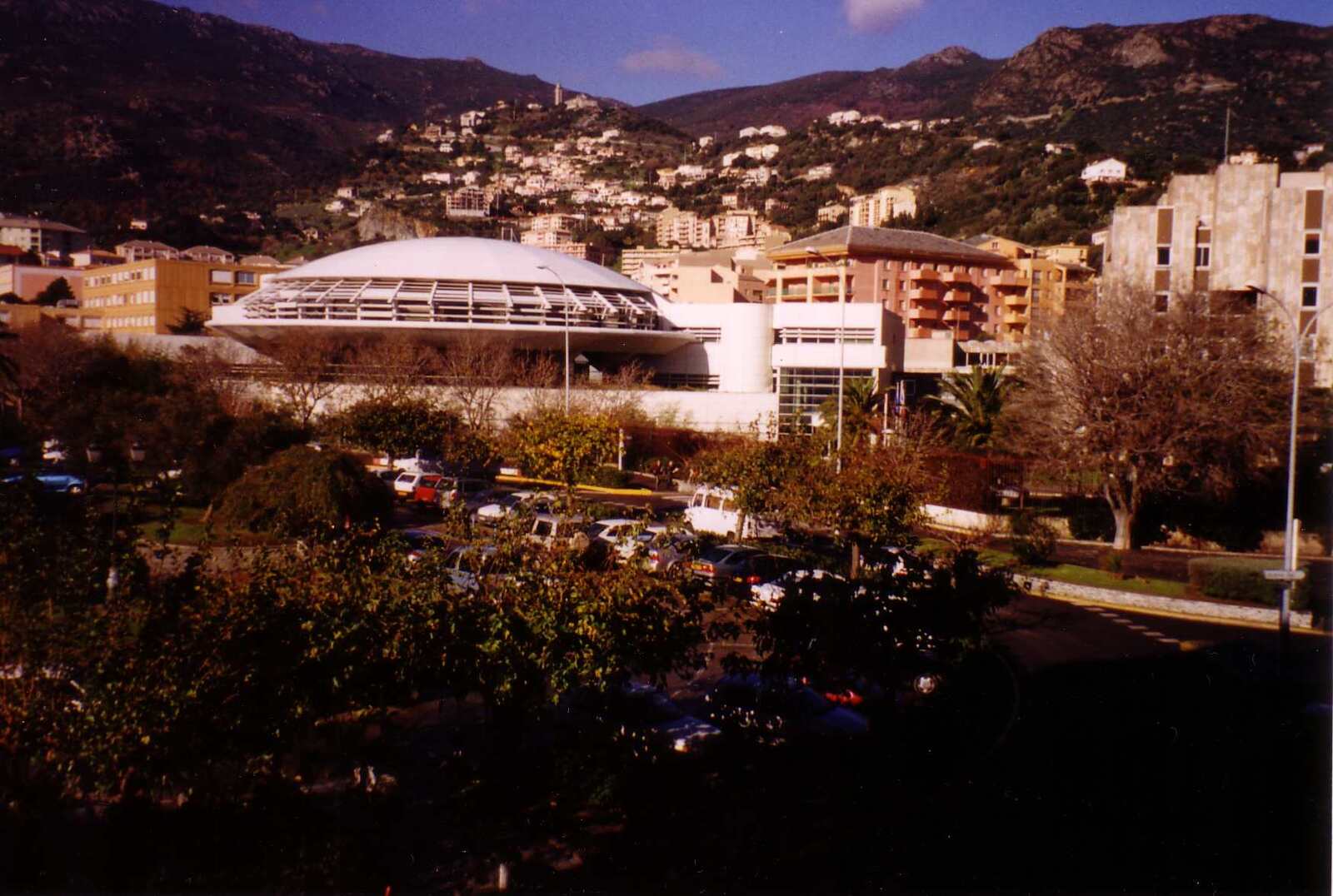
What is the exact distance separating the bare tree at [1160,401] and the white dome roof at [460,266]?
99.6ft

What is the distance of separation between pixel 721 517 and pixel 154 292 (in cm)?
6346

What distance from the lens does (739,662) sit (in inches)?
305

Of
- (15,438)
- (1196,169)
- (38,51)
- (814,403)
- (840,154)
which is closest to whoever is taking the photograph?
(15,438)

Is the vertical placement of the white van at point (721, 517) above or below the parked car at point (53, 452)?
below

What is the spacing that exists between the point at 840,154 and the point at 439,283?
120078 millimetres

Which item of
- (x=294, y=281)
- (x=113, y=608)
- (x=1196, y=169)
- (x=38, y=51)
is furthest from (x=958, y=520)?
(x=38, y=51)

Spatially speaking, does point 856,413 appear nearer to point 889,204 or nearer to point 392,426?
point 392,426

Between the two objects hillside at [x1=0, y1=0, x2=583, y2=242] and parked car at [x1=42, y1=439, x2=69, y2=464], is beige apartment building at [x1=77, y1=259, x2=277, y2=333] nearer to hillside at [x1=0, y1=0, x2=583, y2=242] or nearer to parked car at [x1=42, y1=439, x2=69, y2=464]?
hillside at [x1=0, y1=0, x2=583, y2=242]

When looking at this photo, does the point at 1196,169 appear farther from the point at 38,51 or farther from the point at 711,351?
the point at 38,51

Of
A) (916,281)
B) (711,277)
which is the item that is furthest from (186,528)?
(916,281)

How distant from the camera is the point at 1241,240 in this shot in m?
37.8

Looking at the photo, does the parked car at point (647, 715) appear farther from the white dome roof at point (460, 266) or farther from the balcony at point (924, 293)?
the balcony at point (924, 293)

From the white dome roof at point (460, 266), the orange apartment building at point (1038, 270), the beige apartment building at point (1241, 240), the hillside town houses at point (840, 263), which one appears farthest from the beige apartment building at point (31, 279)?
the beige apartment building at point (1241, 240)

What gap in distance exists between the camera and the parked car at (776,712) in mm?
7902
